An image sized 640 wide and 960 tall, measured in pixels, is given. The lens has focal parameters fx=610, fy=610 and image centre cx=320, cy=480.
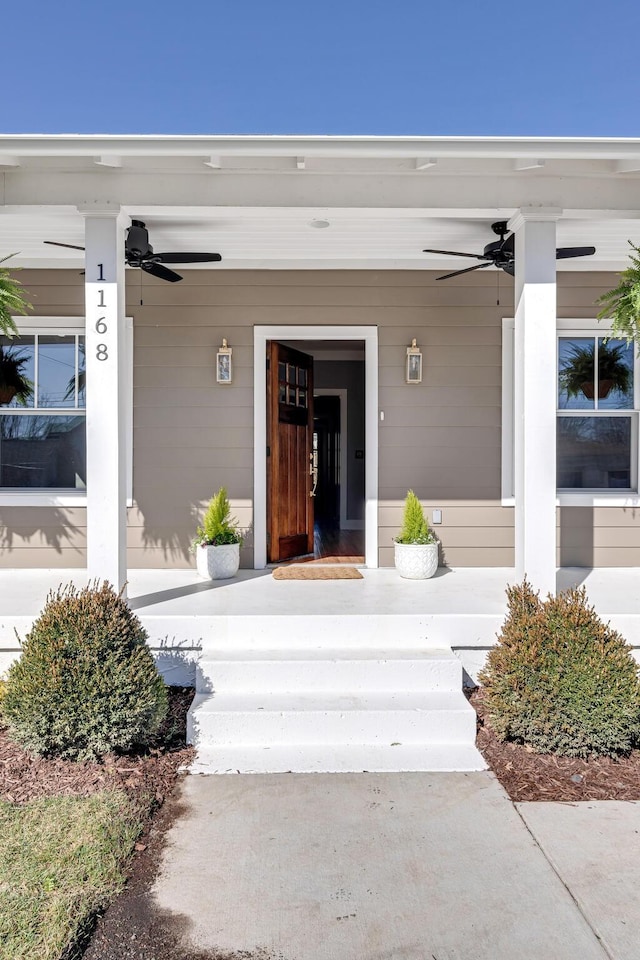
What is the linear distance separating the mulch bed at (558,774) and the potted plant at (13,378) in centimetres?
476

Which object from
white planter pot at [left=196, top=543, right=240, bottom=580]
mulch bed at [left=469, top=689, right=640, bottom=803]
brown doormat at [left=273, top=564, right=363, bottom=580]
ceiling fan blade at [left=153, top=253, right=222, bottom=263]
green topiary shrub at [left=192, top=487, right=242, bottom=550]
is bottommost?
mulch bed at [left=469, top=689, right=640, bottom=803]

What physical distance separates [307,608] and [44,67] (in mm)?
8213

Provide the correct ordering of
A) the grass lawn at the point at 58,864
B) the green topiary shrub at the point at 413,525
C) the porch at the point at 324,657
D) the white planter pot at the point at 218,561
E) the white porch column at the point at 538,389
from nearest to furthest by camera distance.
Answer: the grass lawn at the point at 58,864 < the porch at the point at 324,657 < the white porch column at the point at 538,389 < the white planter pot at the point at 218,561 < the green topiary shrub at the point at 413,525

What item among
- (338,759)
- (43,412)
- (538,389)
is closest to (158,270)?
(43,412)

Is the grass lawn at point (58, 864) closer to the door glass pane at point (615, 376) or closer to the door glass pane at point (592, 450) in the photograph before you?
the door glass pane at point (592, 450)

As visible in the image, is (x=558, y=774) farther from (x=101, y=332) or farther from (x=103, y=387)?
(x=101, y=332)

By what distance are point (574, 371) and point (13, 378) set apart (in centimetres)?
516

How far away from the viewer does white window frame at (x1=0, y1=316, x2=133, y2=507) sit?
17.9 ft

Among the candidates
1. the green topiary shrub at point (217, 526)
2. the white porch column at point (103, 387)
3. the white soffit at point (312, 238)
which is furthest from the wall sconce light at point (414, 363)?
the white porch column at point (103, 387)

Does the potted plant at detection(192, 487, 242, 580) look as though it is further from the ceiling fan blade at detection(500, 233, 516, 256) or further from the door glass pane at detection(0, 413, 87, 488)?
the ceiling fan blade at detection(500, 233, 516, 256)

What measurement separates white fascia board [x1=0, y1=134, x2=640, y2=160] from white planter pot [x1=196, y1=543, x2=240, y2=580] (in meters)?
2.88

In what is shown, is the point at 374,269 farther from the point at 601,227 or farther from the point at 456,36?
the point at 456,36

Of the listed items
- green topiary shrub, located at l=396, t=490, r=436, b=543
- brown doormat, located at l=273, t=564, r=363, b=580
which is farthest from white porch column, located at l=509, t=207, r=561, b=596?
brown doormat, located at l=273, t=564, r=363, b=580

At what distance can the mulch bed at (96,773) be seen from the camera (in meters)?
2.72
